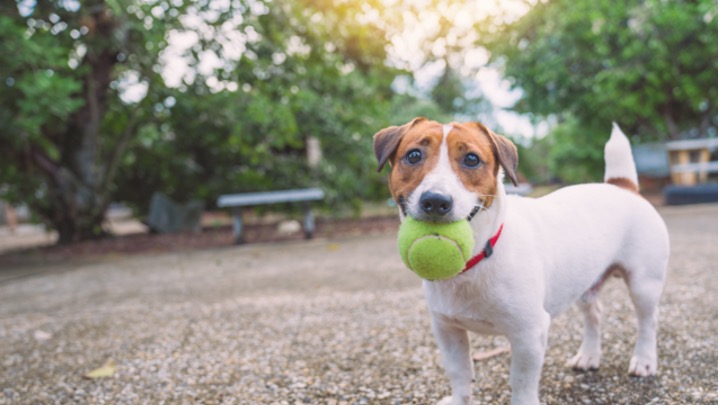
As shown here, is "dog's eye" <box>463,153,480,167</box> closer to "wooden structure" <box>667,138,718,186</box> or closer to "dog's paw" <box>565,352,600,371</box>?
"dog's paw" <box>565,352,600,371</box>

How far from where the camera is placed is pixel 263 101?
888 centimetres

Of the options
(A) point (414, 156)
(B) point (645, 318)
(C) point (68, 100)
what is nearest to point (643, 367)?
(B) point (645, 318)

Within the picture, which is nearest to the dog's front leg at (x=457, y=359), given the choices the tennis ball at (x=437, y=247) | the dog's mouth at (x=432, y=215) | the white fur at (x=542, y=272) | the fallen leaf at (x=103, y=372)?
the white fur at (x=542, y=272)

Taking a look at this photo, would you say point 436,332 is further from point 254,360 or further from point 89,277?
point 89,277

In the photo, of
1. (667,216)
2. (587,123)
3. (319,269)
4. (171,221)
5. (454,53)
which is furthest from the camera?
(454,53)

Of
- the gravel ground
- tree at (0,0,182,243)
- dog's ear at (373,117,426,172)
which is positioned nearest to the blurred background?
tree at (0,0,182,243)

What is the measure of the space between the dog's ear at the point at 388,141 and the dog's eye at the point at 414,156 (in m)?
0.13

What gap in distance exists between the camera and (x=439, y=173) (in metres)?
1.95

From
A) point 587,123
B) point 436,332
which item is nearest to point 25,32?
point 436,332

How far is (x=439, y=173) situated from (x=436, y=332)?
755 millimetres

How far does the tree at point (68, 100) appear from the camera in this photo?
6.62 m

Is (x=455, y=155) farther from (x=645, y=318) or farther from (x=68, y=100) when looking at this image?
(x=68, y=100)

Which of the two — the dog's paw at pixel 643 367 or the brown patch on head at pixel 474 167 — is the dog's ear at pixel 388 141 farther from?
the dog's paw at pixel 643 367

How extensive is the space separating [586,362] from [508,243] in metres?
1.10
